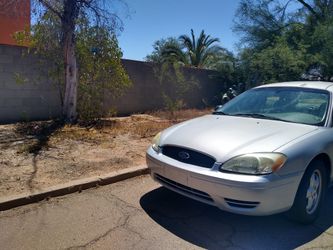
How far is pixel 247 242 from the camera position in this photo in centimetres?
354

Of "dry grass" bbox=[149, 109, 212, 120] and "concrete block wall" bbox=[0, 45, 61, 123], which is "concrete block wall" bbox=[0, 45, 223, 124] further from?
"dry grass" bbox=[149, 109, 212, 120]

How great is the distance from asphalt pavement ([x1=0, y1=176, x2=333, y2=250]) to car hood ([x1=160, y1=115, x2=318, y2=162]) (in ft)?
2.66

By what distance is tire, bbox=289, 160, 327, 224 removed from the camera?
12.3 ft

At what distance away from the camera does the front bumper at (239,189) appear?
341 cm

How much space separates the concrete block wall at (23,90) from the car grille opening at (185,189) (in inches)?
228

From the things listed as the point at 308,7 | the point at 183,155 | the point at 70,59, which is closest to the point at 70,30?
the point at 70,59

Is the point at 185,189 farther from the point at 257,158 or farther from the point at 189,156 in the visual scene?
the point at 257,158

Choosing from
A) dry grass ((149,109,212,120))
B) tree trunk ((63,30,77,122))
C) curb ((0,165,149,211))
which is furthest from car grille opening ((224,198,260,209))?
dry grass ((149,109,212,120))

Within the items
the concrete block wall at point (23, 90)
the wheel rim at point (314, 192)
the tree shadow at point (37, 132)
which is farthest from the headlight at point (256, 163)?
the concrete block wall at point (23, 90)

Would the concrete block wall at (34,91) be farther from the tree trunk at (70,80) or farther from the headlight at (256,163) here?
the headlight at (256,163)

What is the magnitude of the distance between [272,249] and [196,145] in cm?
126

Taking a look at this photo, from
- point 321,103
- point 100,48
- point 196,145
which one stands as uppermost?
point 100,48

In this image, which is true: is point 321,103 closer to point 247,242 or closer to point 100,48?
point 247,242

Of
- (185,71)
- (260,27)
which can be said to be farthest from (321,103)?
(260,27)
